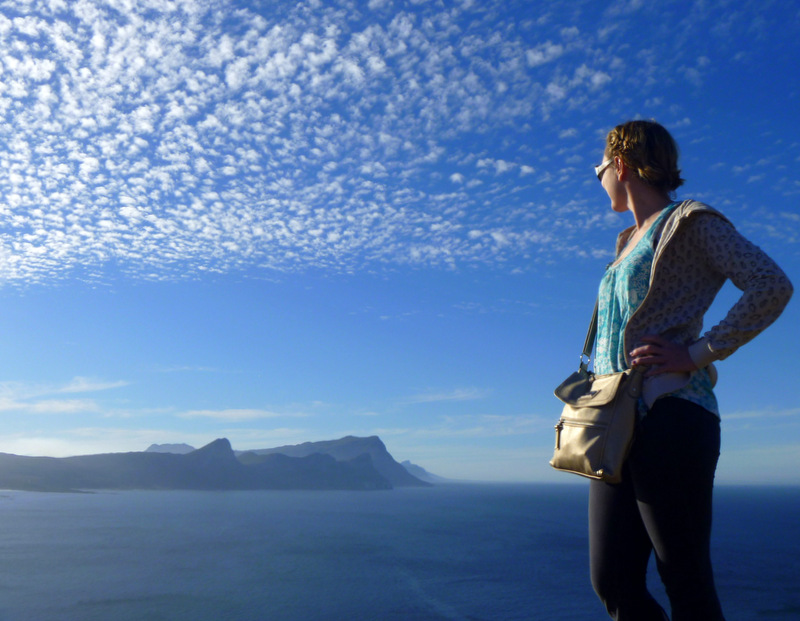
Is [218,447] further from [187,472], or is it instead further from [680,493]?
[680,493]

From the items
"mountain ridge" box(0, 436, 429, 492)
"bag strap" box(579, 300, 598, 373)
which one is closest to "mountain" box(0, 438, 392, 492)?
"mountain ridge" box(0, 436, 429, 492)

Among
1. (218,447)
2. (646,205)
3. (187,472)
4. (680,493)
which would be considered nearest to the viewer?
(680,493)

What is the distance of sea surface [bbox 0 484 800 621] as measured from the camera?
132ft

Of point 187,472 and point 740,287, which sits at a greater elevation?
point 740,287

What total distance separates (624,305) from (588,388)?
0.90 feet

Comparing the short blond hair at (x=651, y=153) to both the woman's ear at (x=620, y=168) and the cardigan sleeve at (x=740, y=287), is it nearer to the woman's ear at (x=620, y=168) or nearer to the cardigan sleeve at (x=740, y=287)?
the woman's ear at (x=620, y=168)

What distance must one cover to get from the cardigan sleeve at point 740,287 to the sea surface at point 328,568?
135 ft

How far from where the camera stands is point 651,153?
176cm

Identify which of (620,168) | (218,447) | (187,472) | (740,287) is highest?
(218,447)

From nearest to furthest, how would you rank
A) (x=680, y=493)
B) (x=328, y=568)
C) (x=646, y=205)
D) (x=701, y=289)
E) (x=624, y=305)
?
(x=680, y=493) < (x=701, y=289) < (x=624, y=305) < (x=646, y=205) < (x=328, y=568)

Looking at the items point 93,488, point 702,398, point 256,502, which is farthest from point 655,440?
point 93,488

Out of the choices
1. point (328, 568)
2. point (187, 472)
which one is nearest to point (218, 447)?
point (187, 472)

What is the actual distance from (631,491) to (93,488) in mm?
171242

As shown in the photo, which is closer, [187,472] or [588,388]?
[588,388]
